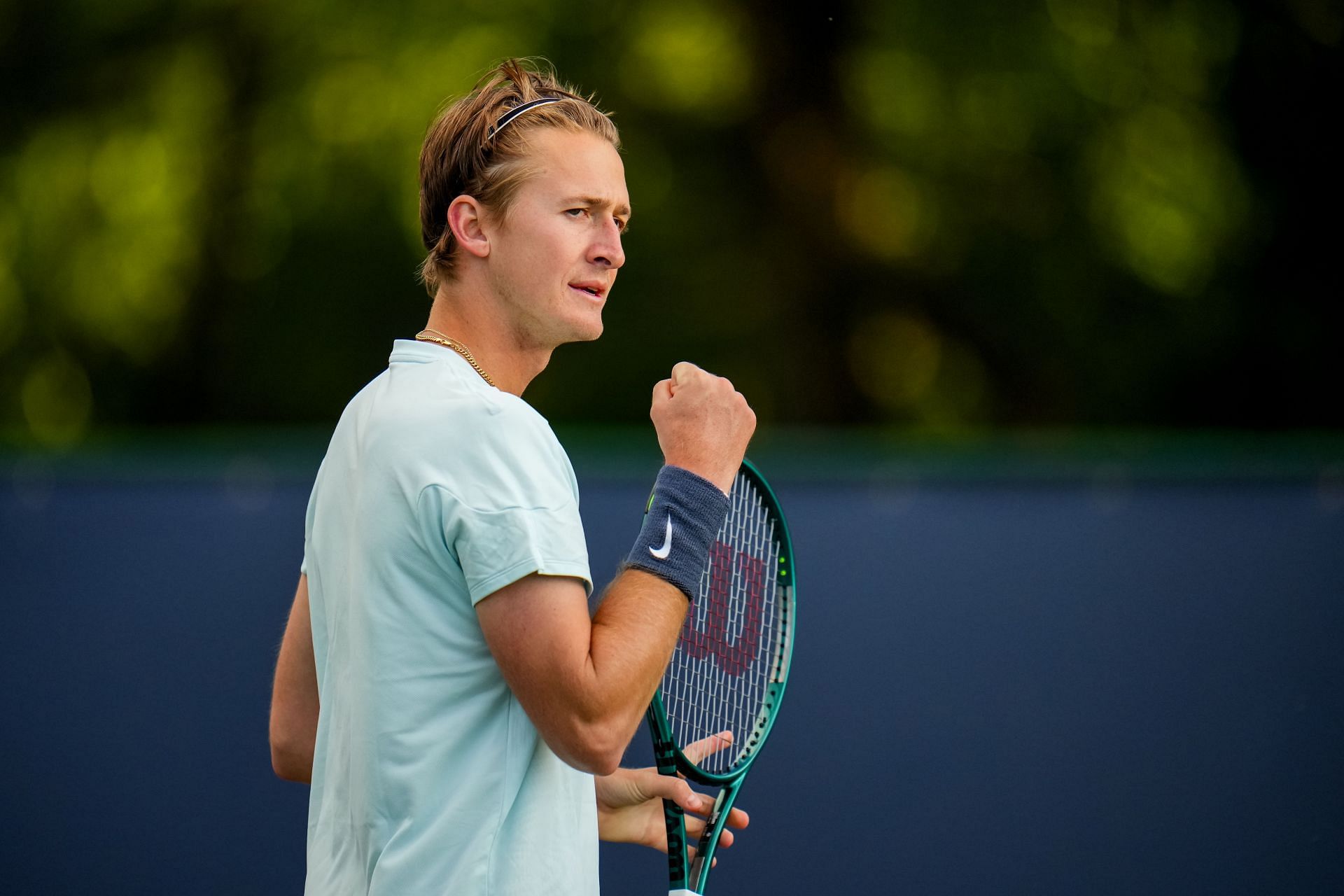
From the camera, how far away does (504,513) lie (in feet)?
3.99

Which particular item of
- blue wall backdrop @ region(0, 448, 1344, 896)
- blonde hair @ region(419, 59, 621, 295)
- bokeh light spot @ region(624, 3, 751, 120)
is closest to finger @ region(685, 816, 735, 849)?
blonde hair @ region(419, 59, 621, 295)

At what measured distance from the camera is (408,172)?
436cm

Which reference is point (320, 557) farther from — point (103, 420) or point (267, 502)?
point (103, 420)

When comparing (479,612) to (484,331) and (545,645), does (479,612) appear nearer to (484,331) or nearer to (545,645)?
Answer: (545,645)

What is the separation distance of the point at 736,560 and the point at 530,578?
0.82m

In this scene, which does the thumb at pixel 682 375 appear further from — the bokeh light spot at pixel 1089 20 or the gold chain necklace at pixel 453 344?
the bokeh light spot at pixel 1089 20

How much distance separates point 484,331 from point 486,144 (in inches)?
8.5

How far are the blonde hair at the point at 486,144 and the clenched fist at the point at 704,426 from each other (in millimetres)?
290

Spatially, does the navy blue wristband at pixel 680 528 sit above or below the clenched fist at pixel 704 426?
below

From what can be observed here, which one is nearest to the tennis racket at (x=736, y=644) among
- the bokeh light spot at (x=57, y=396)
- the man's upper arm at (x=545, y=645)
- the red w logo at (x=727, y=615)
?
the red w logo at (x=727, y=615)

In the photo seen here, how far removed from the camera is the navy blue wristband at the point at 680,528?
1330mm

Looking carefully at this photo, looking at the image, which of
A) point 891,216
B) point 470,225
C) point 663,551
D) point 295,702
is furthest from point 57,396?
point 663,551

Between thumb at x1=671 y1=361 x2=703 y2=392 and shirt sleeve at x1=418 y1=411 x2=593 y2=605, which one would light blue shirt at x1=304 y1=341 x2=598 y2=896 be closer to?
shirt sleeve at x1=418 y1=411 x2=593 y2=605

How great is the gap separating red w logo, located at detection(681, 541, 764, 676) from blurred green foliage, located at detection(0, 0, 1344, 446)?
2.24m
